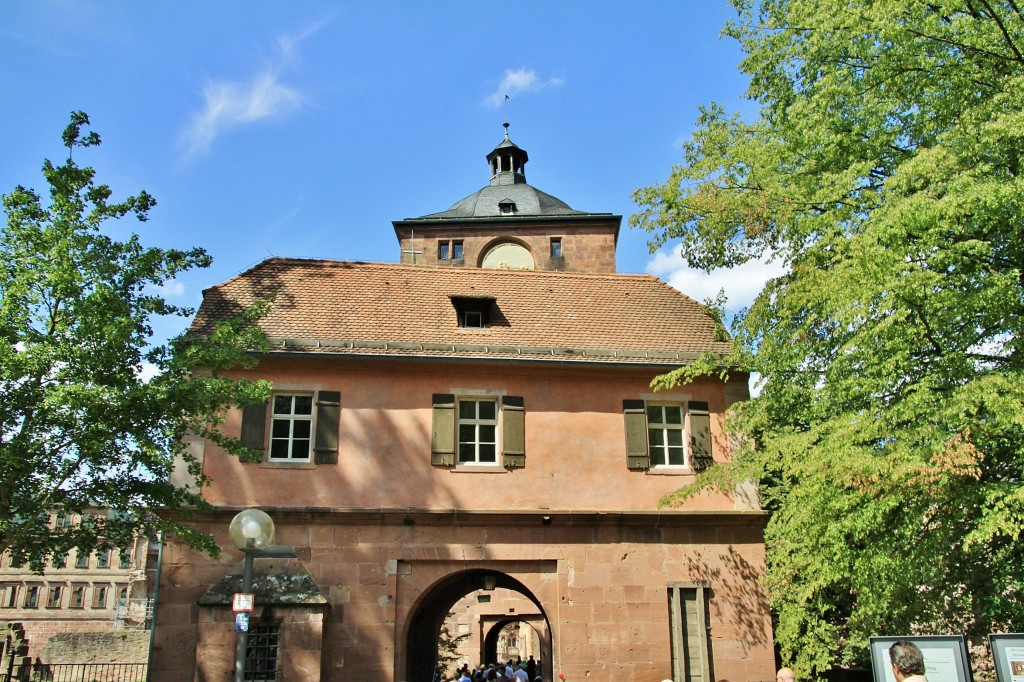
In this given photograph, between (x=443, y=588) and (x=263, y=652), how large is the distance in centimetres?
599

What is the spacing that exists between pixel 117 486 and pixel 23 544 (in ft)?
4.84

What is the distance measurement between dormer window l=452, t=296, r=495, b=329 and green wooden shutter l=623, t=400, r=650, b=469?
3.33 metres

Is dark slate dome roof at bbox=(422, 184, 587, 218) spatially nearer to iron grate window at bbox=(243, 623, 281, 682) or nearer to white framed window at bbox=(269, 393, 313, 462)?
white framed window at bbox=(269, 393, 313, 462)

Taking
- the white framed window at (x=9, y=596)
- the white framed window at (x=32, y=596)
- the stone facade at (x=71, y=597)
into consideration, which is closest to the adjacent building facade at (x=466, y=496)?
the stone facade at (x=71, y=597)

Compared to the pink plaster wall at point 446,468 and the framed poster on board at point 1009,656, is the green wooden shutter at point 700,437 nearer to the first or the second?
the pink plaster wall at point 446,468

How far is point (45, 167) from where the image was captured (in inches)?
525

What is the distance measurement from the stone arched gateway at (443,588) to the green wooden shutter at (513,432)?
1.84 meters

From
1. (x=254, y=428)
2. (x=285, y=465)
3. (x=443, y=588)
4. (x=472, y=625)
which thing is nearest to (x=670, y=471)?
(x=443, y=588)

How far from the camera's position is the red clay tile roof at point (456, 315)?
17.1 metres

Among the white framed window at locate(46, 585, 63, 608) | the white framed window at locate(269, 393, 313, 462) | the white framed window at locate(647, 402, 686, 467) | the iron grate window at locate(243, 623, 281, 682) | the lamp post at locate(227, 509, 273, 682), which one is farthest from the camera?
the white framed window at locate(46, 585, 63, 608)

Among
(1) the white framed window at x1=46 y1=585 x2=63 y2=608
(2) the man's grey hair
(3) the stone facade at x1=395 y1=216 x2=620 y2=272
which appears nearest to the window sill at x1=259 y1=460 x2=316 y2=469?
(2) the man's grey hair

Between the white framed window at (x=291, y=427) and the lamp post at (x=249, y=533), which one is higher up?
the white framed window at (x=291, y=427)

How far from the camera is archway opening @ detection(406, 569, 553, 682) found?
17.8 meters

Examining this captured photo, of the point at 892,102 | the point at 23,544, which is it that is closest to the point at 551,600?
the point at 23,544
